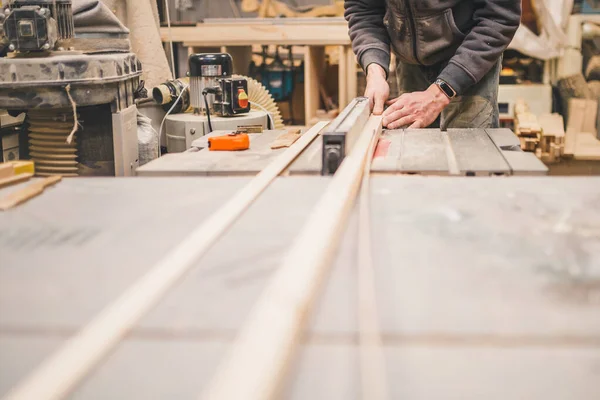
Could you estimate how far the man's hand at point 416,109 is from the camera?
1800 millimetres

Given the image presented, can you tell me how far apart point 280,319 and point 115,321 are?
0.15 metres

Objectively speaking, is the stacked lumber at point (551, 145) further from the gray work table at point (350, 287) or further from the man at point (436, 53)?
the gray work table at point (350, 287)

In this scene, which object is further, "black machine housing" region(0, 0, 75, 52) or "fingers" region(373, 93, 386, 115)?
"fingers" region(373, 93, 386, 115)

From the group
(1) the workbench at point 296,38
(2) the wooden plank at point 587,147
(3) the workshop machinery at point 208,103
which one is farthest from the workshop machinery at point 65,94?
(2) the wooden plank at point 587,147

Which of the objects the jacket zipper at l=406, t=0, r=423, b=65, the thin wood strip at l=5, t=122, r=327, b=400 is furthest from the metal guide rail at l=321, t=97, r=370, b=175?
the jacket zipper at l=406, t=0, r=423, b=65

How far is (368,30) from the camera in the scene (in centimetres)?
218

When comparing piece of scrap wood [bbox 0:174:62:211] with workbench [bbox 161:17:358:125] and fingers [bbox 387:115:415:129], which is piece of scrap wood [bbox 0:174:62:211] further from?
workbench [bbox 161:17:358:125]

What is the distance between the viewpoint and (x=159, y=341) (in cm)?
55

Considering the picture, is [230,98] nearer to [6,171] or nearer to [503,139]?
[503,139]

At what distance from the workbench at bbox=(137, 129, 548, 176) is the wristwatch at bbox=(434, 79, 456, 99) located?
38cm

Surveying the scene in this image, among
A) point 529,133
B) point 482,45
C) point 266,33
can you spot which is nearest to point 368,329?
point 482,45

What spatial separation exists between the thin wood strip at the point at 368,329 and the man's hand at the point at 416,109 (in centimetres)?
102

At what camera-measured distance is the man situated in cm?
187

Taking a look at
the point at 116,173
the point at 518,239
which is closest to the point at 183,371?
the point at 518,239
